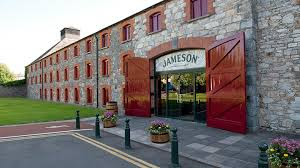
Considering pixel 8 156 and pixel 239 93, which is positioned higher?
pixel 239 93

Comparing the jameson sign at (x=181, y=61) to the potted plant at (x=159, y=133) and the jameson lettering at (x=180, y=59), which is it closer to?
the jameson lettering at (x=180, y=59)

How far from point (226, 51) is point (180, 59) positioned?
12.2 ft

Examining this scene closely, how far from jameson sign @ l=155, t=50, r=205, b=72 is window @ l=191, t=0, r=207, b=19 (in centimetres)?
190

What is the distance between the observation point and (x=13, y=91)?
2078 inches

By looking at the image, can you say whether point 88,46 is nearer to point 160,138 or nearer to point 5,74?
point 160,138

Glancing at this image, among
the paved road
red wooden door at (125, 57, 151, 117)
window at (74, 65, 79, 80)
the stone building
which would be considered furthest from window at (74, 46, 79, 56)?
the paved road

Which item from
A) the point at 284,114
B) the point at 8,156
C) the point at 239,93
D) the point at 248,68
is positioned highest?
the point at 248,68

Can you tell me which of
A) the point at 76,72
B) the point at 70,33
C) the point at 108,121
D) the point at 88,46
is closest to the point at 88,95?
the point at 76,72

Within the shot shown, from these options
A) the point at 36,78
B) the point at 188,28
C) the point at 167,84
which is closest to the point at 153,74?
the point at 167,84

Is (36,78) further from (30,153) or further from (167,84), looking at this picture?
(30,153)

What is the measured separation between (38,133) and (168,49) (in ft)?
26.4

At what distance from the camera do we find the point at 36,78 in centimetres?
4716

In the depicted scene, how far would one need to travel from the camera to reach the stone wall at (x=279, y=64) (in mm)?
10195

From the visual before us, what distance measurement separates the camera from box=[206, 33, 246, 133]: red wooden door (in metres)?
10.6
